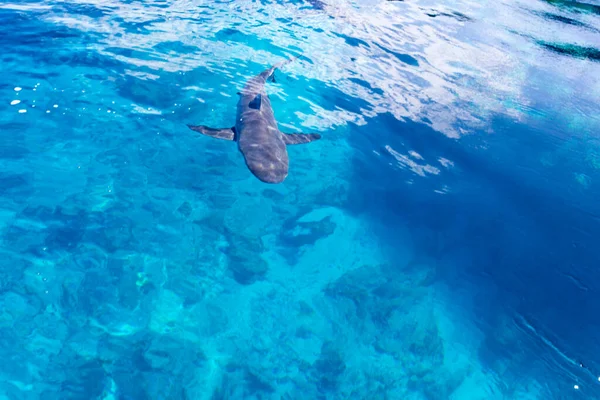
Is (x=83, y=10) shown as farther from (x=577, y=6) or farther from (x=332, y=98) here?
(x=577, y=6)

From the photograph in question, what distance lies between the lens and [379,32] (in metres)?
19.8

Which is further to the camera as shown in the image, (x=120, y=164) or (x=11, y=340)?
(x=120, y=164)

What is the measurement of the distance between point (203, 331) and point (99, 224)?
3.31 metres

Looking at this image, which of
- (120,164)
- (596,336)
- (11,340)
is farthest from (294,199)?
(596,336)

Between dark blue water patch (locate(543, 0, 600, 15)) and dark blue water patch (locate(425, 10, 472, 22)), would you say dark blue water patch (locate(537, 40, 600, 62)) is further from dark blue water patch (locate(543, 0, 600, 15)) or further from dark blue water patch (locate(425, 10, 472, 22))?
dark blue water patch (locate(543, 0, 600, 15))

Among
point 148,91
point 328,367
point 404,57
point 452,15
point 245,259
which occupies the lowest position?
point 328,367

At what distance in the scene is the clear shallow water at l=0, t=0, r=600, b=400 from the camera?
22.3 ft

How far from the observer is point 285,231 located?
9.08 metres

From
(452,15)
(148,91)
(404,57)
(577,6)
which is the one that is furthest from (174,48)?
(577,6)

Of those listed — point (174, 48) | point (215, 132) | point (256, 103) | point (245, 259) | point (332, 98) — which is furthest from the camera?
point (174, 48)

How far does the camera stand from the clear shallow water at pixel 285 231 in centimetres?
680

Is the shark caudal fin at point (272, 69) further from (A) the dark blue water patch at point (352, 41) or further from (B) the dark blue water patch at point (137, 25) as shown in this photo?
(B) the dark blue water patch at point (137, 25)

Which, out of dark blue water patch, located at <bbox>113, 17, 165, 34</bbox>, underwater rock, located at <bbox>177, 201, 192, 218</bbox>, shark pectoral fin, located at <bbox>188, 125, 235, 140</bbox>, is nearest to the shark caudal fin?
shark pectoral fin, located at <bbox>188, 125, 235, 140</bbox>

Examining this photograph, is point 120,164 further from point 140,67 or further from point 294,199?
point 140,67
